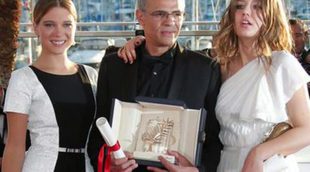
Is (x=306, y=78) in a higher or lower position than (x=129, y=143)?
higher

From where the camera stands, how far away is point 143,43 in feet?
6.28

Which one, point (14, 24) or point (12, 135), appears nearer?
point (12, 135)

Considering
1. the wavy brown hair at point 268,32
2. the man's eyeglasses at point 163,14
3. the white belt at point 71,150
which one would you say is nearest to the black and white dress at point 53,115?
Answer: the white belt at point 71,150

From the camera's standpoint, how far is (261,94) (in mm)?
1731

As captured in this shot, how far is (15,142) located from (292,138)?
3.25 ft

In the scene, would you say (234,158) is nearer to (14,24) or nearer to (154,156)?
(154,156)

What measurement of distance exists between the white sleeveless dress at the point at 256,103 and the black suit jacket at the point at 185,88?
0.05 m

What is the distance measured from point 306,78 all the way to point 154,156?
0.58 m

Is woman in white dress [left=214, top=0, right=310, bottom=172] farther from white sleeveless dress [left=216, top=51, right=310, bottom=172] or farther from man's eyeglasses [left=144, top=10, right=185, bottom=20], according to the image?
man's eyeglasses [left=144, top=10, right=185, bottom=20]

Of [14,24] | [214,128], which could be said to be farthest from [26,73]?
[14,24]

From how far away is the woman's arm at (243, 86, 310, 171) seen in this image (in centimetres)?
169

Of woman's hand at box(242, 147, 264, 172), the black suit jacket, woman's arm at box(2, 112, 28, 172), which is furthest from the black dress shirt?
woman's arm at box(2, 112, 28, 172)

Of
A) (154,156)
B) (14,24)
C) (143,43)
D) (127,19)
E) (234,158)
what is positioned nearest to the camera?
(154,156)

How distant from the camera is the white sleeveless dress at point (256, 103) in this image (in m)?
1.71
